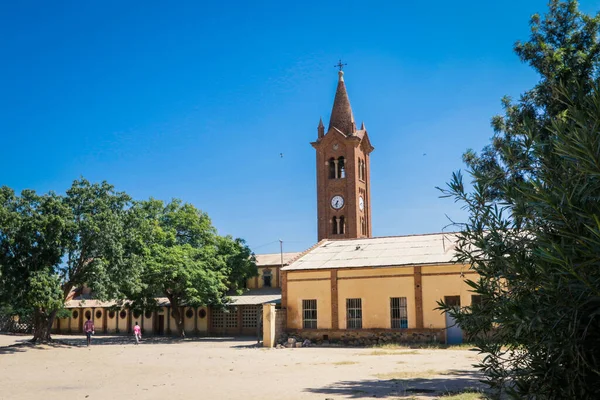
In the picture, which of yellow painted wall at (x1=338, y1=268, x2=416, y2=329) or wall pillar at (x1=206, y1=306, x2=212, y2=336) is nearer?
yellow painted wall at (x1=338, y1=268, x2=416, y2=329)

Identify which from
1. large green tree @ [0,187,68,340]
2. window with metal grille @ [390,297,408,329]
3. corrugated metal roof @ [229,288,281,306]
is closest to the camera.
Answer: large green tree @ [0,187,68,340]

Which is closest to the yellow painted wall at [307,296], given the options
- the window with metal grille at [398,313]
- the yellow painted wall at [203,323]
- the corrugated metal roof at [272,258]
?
the window with metal grille at [398,313]

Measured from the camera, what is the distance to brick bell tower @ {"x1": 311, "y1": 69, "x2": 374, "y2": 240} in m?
56.6

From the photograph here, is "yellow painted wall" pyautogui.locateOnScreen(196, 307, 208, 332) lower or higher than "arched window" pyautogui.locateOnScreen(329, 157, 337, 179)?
lower

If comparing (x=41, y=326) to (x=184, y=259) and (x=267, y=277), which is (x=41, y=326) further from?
(x=267, y=277)

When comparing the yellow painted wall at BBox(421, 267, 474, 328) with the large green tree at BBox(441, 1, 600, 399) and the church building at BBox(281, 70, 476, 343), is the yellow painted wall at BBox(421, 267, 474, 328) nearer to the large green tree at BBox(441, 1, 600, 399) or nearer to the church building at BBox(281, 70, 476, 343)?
the church building at BBox(281, 70, 476, 343)

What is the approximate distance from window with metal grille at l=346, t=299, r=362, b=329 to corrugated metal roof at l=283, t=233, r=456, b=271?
81.0 inches

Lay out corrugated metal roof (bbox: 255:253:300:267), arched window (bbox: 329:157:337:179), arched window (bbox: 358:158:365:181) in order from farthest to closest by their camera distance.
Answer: arched window (bbox: 358:158:365:181), arched window (bbox: 329:157:337:179), corrugated metal roof (bbox: 255:253:300:267)

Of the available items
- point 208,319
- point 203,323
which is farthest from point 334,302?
point 203,323

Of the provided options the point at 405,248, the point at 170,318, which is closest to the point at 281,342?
the point at 405,248

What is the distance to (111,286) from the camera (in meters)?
30.6

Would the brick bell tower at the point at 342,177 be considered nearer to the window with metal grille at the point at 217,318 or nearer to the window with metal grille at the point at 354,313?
the window with metal grille at the point at 217,318

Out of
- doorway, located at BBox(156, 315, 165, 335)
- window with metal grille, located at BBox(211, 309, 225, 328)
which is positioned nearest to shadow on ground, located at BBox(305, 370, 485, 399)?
window with metal grille, located at BBox(211, 309, 225, 328)

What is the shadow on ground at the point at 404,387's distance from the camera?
40.5ft
